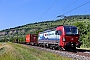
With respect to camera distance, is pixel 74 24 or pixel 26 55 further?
pixel 74 24

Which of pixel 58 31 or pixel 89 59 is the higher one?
pixel 58 31

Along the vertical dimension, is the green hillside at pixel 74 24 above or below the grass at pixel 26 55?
above

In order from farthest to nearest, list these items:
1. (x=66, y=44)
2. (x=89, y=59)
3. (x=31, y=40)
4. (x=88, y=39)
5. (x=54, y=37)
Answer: (x=31, y=40)
(x=88, y=39)
(x=54, y=37)
(x=66, y=44)
(x=89, y=59)

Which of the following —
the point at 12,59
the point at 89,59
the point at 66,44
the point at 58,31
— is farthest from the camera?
the point at 58,31

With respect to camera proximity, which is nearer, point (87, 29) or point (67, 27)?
point (67, 27)

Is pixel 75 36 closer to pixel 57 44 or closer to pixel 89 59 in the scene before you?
pixel 57 44

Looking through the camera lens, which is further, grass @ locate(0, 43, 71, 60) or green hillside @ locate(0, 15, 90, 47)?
green hillside @ locate(0, 15, 90, 47)

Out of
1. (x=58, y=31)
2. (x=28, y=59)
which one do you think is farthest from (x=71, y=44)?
(x=28, y=59)

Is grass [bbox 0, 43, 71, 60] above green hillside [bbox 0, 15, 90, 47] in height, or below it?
below

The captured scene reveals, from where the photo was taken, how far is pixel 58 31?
92.8 ft

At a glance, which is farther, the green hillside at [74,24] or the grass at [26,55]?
the green hillside at [74,24]

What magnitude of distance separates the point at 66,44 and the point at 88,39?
2727 centimetres

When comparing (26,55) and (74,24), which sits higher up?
(74,24)

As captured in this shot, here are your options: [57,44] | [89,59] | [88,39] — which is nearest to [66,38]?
[57,44]
